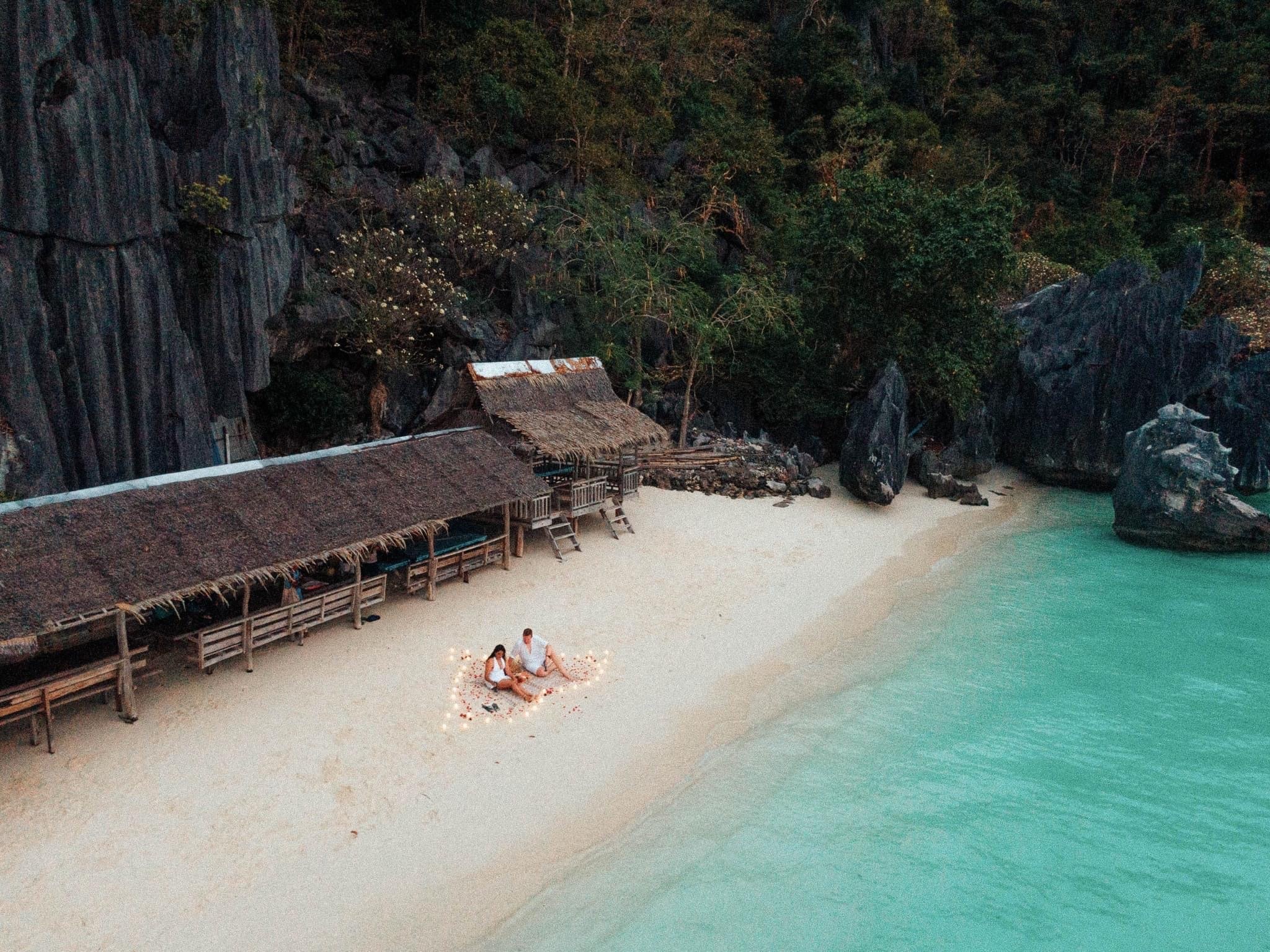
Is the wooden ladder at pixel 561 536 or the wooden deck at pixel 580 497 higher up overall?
the wooden deck at pixel 580 497

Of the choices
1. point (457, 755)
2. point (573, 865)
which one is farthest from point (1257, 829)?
point (457, 755)

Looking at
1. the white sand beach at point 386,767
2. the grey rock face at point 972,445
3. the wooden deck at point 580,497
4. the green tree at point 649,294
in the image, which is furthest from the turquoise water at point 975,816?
the green tree at point 649,294

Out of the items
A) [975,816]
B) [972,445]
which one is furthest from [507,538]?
[972,445]

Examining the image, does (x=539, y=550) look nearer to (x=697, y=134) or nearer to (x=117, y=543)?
(x=117, y=543)

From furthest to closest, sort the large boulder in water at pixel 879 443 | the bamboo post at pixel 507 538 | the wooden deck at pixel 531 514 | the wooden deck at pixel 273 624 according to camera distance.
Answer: the large boulder in water at pixel 879 443 < the wooden deck at pixel 531 514 < the bamboo post at pixel 507 538 < the wooden deck at pixel 273 624

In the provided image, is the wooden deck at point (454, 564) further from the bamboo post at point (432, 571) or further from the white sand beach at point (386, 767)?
the white sand beach at point (386, 767)

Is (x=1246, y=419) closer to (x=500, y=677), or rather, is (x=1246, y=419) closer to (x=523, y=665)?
(x=523, y=665)

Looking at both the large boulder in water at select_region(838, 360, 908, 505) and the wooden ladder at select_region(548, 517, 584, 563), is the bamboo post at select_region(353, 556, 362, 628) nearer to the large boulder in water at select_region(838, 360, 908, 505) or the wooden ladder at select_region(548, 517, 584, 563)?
the wooden ladder at select_region(548, 517, 584, 563)
